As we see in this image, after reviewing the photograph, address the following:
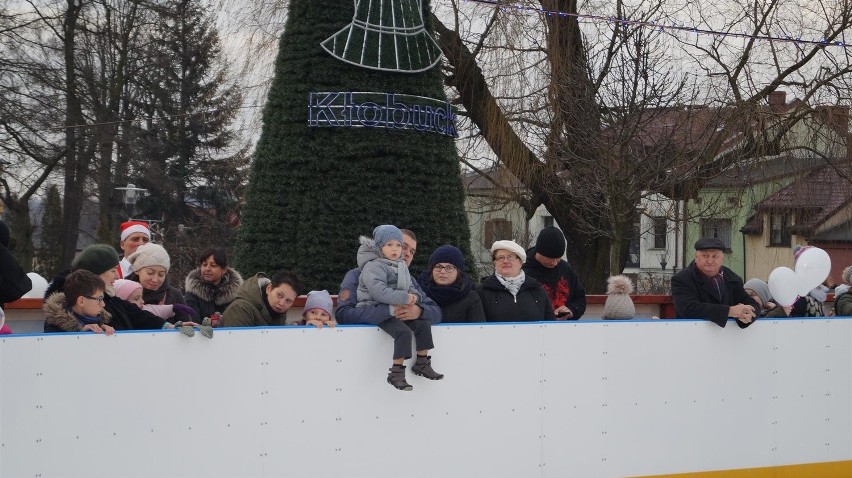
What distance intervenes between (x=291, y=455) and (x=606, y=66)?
10.2m

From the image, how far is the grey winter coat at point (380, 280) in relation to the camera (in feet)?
17.2

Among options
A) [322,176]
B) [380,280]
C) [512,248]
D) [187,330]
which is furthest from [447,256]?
[322,176]

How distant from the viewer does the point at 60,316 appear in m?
4.69

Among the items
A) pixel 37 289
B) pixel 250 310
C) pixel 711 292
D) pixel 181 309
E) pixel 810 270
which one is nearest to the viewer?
pixel 250 310

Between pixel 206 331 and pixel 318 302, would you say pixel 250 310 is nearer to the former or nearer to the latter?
pixel 318 302

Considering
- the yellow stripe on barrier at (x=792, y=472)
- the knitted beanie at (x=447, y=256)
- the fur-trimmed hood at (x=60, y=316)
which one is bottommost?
the yellow stripe on barrier at (x=792, y=472)

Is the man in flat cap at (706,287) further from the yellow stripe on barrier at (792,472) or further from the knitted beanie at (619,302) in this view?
the yellow stripe on barrier at (792,472)

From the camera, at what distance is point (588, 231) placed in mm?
15820

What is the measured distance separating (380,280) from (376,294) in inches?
3.0

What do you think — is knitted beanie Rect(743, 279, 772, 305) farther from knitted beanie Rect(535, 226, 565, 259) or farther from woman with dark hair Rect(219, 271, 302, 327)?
woman with dark hair Rect(219, 271, 302, 327)

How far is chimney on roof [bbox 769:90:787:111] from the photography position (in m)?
15.3

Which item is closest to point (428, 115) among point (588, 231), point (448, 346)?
point (448, 346)

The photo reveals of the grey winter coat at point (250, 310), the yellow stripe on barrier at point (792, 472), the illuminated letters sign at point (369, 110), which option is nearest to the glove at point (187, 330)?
the grey winter coat at point (250, 310)

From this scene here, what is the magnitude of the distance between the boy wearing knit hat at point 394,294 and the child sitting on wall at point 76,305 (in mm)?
1270
